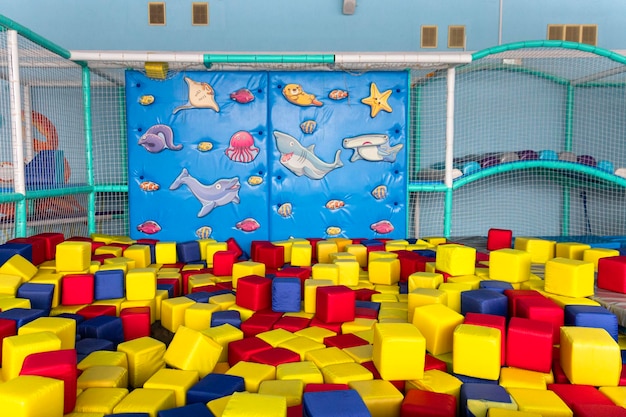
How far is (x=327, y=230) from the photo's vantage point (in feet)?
15.8

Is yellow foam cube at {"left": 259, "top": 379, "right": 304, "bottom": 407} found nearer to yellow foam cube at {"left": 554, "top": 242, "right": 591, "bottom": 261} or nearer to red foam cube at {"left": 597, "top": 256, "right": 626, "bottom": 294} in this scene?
red foam cube at {"left": 597, "top": 256, "right": 626, "bottom": 294}

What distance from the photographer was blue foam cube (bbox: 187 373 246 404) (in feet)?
5.68

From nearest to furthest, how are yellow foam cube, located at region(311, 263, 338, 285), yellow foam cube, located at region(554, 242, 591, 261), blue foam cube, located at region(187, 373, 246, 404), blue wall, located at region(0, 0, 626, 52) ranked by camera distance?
blue foam cube, located at region(187, 373, 246, 404), yellow foam cube, located at region(311, 263, 338, 285), yellow foam cube, located at region(554, 242, 591, 261), blue wall, located at region(0, 0, 626, 52)

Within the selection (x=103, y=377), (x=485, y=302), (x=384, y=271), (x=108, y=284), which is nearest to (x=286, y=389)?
(x=103, y=377)

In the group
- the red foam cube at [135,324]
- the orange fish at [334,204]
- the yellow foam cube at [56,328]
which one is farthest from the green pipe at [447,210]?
the yellow foam cube at [56,328]

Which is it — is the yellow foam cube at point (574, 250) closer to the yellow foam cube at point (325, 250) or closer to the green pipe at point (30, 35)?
the yellow foam cube at point (325, 250)

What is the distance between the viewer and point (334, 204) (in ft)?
15.7

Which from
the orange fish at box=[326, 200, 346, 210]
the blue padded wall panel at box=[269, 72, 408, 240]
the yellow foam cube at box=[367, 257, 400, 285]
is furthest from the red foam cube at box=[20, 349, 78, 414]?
the orange fish at box=[326, 200, 346, 210]

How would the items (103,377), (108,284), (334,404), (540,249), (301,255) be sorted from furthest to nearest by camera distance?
(301,255) < (540,249) < (108,284) < (103,377) < (334,404)

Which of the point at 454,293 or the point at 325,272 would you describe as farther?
the point at 325,272

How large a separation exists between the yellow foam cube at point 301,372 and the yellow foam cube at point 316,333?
328mm

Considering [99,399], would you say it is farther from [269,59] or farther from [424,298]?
[269,59]

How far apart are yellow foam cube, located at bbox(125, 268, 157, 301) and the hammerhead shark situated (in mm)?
2141

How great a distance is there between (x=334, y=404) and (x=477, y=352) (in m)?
0.74
